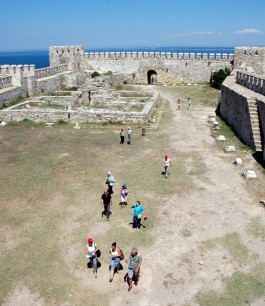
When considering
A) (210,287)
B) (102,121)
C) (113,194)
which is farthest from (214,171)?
(102,121)

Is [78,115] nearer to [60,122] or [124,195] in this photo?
[60,122]

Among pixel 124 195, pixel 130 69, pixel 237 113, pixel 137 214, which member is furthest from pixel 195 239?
pixel 130 69

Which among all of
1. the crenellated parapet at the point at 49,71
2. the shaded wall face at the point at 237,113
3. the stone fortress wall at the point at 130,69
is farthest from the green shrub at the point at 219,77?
the crenellated parapet at the point at 49,71

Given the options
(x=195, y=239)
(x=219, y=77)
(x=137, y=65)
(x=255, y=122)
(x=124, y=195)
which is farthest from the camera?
(x=137, y=65)

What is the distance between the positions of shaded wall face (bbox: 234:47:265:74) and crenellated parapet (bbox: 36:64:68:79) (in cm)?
1738

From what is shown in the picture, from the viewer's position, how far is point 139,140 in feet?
57.6

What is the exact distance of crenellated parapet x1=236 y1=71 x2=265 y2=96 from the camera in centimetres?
1738

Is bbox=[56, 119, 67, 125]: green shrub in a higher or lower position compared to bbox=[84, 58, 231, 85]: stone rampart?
lower

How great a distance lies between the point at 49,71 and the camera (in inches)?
1332

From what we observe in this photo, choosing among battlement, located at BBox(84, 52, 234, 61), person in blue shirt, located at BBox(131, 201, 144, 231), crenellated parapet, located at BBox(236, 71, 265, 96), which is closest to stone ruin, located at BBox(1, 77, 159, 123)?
crenellated parapet, located at BBox(236, 71, 265, 96)

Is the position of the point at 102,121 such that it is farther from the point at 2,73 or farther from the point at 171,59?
the point at 171,59

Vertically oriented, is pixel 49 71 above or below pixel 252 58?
below

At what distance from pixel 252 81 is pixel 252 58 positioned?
16574mm

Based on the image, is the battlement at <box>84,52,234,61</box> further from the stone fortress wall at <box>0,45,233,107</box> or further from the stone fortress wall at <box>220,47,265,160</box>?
the stone fortress wall at <box>220,47,265,160</box>
